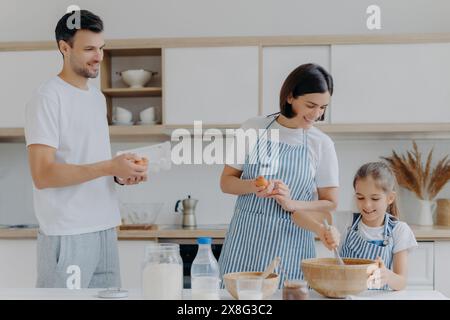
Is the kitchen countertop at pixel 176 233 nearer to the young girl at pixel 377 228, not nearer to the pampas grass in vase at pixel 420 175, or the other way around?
the pampas grass in vase at pixel 420 175

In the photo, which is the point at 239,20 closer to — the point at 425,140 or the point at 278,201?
the point at 425,140

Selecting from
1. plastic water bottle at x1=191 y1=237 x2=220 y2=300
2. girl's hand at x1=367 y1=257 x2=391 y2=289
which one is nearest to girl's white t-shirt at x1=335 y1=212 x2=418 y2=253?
girl's hand at x1=367 y1=257 x2=391 y2=289

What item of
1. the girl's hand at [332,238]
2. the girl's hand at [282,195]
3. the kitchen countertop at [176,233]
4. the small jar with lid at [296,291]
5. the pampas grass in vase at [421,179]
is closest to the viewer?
the small jar with lid at [296,291]

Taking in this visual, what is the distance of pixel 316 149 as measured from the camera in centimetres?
148

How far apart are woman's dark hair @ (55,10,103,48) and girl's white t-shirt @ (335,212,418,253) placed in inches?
30.0

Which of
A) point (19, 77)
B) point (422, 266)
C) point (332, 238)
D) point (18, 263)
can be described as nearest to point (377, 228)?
point (332, 238)

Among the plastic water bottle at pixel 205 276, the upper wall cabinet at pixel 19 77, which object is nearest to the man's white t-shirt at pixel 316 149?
the plastic water bottle at pixel 205 276

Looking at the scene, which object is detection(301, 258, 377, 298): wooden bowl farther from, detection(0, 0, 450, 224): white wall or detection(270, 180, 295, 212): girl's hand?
detection(0, 0, 450, 224): white wall

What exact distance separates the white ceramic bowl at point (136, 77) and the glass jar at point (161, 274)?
5.52 feet

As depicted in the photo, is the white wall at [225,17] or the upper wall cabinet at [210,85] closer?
the upper wall cabinet at [210,85]

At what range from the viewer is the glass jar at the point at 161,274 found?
1.06 metres

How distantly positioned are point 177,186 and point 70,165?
153 centimetres

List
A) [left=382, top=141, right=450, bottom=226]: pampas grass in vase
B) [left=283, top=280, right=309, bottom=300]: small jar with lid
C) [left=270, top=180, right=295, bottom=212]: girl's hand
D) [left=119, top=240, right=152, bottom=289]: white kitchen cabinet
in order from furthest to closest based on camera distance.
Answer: [left=382, top=141, right=450, bottom=226]: pampas grass in vase < [left=119, top=240, right=152, bottom=289]: white kitchen cabinet < [left=270, top=180, right=295, bottom=212]: girl's hand < [left=283, top=280, right=309, bottom=300]: small jar with lid

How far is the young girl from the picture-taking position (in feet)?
4.49
